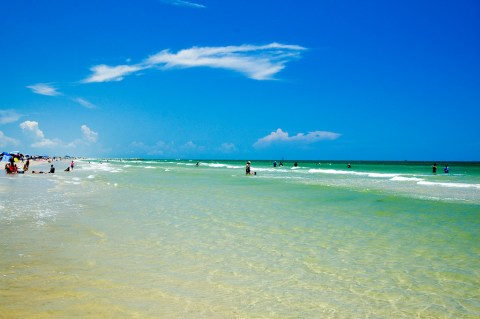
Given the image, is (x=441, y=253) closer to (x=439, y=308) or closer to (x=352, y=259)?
(x=352, y=259)

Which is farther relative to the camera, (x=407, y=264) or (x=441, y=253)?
(x=441, y=253)

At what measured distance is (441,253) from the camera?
9.13m

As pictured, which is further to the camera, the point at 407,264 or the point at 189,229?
the point at 189,229

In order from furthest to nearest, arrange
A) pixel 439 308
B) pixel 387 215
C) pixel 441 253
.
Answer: pixel 387 215 < pixel 441 253 < pixel 439 308

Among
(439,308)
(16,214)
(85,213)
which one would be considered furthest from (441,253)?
(16,214)

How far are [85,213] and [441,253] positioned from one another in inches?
471

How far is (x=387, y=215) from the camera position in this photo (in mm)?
15430

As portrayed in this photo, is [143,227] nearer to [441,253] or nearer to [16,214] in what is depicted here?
[16,214]

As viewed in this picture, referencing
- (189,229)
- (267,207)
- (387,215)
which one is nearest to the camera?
(189,229)

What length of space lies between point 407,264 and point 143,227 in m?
7.54

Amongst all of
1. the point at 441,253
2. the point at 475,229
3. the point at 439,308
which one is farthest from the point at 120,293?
the point at 475,229

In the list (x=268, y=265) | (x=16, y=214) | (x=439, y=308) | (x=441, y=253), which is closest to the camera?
(x=439, y=308)

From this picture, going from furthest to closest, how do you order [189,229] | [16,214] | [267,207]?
[267,207], [16,214], [189,229]

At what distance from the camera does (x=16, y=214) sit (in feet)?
45.3
